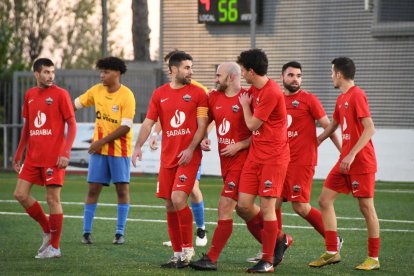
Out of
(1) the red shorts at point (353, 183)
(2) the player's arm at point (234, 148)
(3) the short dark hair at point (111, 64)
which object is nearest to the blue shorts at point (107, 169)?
(3) the short dark hair at point (111, 64)

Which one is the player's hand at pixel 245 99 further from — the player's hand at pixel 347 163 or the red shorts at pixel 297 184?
the red shorts at pixel 297 184

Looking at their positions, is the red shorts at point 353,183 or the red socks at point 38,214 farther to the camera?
the red socks at point 38,214

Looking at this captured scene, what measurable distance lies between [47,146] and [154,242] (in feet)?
7.64

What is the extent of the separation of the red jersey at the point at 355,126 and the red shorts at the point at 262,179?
0.77 m

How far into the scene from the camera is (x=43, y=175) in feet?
40.8

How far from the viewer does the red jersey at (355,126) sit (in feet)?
37.5

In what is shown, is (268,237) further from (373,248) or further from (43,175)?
(43,175)

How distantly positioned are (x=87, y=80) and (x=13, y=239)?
856 inches

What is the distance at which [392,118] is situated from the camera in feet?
108

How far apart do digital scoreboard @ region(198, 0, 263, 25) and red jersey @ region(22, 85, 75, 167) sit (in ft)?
69.2

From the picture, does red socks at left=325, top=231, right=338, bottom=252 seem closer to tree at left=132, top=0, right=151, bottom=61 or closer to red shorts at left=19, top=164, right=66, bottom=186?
red shorts at left=19, top=164, right=66, bottom=186

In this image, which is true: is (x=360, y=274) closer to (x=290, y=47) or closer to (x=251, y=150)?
(x=251, y=150)

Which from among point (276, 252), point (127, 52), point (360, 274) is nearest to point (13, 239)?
point (276, 252)

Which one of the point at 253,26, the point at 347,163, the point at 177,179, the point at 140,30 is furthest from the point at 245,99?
the point at 140,30
